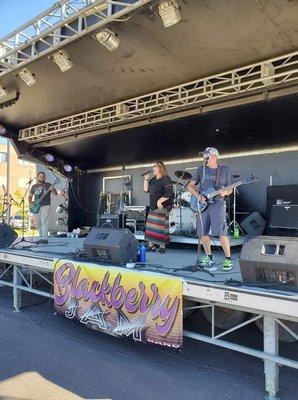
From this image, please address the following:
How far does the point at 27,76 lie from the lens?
5879mm

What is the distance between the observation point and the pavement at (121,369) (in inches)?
112

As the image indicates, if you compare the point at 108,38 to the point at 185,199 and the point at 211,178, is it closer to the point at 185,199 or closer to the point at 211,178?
the point at 211,178

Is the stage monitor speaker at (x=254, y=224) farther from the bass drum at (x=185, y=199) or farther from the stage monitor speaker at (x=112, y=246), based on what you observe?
the stage monitor speaker at (x=112, y=246)

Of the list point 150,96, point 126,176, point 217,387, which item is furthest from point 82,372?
point 126,176

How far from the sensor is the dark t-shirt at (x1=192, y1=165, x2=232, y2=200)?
4043 millimetres

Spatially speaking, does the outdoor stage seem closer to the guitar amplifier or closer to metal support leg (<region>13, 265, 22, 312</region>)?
metal support leg (<region>13, 265, 22, 312</region>)

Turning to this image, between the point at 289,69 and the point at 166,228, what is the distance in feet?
8.91

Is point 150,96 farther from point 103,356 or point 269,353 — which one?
point 269,353

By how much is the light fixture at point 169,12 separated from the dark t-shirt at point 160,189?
2.11 meters

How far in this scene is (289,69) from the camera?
485 centimetres

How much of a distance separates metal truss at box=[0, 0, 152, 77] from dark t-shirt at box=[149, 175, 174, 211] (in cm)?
219

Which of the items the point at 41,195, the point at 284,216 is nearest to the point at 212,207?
the point at 284,216

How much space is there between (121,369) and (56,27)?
13.5 feet

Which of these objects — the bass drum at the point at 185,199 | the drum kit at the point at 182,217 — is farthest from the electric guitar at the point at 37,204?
the bass drum at the point at 185,199
